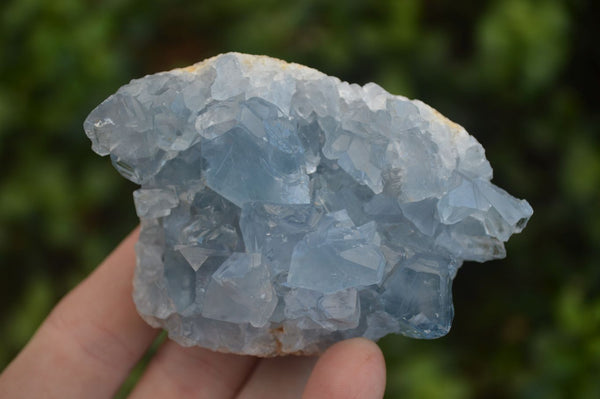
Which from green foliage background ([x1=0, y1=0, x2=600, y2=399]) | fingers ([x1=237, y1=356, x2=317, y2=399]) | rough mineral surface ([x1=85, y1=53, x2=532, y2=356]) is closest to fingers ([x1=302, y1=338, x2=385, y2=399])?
rough mineral surface ([x1=85, y1=53, x2=532, y2=356])

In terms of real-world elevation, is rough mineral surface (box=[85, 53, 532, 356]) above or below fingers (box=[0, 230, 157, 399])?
above

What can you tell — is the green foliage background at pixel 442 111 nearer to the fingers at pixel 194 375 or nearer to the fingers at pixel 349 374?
the fingers at pixel 194 375

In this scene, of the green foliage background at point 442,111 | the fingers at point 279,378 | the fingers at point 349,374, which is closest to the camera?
the fingers at point 349,374

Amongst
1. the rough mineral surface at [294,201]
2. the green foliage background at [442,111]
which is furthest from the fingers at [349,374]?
the green foliage background at [442,111]

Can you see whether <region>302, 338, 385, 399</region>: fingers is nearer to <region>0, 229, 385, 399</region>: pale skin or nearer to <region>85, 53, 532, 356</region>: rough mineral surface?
<region>85, 53, 532, 356</region>: rough mineral surface

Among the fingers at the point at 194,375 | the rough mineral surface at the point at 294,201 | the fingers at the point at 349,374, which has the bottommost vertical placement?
the fingers at the point at 194,375
